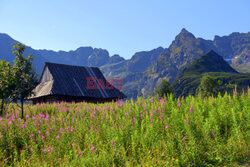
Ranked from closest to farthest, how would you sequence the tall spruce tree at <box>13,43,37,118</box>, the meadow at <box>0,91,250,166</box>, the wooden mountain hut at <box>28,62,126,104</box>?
the meadow at <box>0,91,250,166</box> → the tall spruce tree at <box>13,43,37,118</box> → the wooden mountain hut at <box>28,62,126,104</box>

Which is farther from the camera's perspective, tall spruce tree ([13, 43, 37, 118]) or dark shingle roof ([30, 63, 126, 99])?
dark shingle roof ([30, 63, 126, 99])

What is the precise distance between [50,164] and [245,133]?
5086mm

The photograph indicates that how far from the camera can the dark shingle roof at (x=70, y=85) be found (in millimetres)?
26125

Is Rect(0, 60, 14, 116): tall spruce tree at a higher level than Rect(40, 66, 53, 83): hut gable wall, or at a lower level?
lower

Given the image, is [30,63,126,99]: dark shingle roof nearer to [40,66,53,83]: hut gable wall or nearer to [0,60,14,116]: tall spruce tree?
[40,66,53,83]: hut gable wall

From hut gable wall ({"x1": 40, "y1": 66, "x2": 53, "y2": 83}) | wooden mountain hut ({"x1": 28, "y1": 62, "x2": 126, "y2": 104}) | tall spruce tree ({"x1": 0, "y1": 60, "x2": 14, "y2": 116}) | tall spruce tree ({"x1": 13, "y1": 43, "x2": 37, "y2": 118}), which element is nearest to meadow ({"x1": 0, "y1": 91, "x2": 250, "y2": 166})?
tall spruce tree ({"x1": 13, "y1": 43, "x2": 37, "y2": 118})

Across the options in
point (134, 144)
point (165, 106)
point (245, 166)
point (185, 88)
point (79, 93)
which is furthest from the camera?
point (185, 88)

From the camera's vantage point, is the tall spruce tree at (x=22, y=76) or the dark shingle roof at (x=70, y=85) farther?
the dark shingle roof at (x=70, y=85)

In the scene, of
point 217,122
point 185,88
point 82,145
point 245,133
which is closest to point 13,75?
point 82,145

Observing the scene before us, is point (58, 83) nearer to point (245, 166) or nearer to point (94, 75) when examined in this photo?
point (94, 75)

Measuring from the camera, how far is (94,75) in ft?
107

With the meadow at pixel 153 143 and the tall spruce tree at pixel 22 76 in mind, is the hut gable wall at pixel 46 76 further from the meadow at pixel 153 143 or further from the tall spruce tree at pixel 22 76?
the meadow at pixel 153 143

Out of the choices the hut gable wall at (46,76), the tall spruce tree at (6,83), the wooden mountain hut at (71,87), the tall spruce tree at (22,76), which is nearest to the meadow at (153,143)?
the tall spruce tree at (22,76)

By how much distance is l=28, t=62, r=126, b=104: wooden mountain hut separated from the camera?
2609cm
